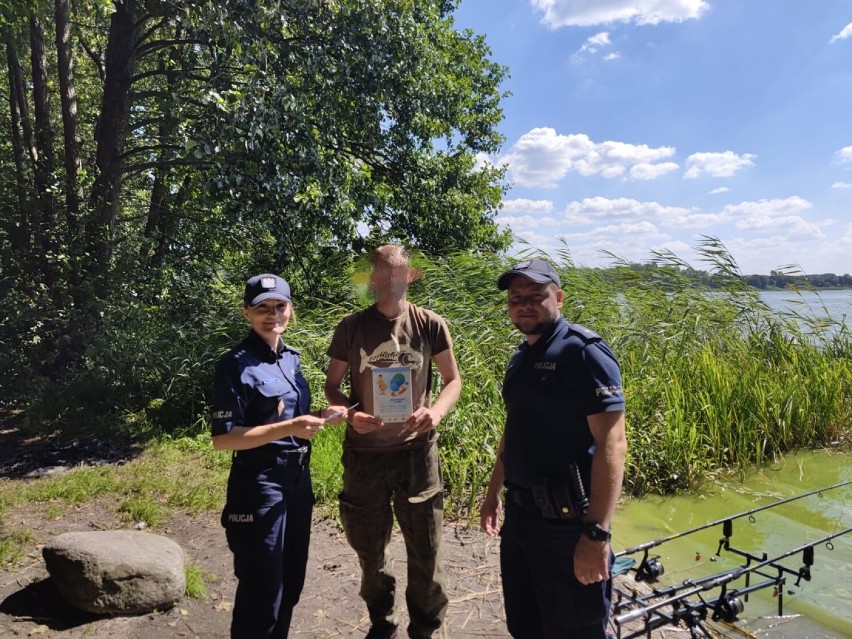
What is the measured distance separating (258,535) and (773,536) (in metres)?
4.36

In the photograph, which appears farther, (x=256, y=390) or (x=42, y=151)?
(x=42, y=151)

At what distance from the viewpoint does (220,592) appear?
10.9 feet

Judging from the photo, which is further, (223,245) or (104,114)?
(223,245)

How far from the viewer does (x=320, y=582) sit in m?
3.44

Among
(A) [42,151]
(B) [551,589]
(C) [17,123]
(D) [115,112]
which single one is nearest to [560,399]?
(B) [551,589]

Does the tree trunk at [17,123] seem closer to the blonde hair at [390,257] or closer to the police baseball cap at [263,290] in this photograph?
the police baseball cap at [263,290]

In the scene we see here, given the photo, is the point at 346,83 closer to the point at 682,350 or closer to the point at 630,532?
the point at 682,350

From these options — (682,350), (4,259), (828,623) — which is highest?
(4,259)

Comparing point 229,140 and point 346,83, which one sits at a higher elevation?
point 346,83

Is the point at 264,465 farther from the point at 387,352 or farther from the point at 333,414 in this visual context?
the point at 387,352

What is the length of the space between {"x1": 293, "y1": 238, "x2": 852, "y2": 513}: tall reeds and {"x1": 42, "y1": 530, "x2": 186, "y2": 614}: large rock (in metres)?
1.61

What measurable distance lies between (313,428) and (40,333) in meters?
5.89

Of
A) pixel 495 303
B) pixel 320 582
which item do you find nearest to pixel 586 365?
pixel 320 582

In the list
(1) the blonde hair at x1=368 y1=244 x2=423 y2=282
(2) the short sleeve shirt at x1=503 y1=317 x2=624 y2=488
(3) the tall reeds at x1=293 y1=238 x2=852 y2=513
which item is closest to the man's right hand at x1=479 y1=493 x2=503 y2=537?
(2) the short sleeve shirt at x1=503 y1=317 x2=624 y2=488
